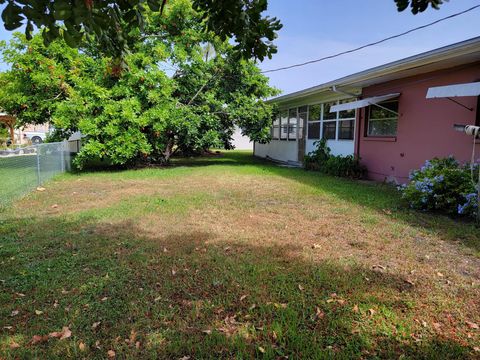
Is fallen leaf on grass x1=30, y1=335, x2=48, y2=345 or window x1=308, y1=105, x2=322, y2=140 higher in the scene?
window x1=308, y1=105, x2=322, y2=140

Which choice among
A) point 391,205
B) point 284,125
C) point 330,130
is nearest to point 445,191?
point 391,205

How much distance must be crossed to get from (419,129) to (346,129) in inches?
132

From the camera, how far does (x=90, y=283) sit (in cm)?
319

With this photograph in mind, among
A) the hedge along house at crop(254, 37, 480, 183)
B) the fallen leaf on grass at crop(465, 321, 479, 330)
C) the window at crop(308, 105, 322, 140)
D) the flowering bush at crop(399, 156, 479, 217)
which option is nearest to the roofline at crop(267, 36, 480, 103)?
the hedge along house at crop(254, 37, 480, 183)

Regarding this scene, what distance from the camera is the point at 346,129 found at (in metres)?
11.4

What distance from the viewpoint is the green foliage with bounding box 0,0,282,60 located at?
158 centimetres

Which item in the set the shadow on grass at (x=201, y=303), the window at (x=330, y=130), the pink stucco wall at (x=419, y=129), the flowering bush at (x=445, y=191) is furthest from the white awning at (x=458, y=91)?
the window at (x=330, y=130)

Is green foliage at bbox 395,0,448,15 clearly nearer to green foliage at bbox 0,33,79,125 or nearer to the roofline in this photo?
the roofline

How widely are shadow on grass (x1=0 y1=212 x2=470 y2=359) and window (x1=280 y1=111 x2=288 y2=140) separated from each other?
42.0 ft

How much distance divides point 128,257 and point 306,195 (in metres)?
4.51

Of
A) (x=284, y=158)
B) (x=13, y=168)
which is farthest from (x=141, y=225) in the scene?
(x=284, y=158)

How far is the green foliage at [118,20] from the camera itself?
1581 millimetres

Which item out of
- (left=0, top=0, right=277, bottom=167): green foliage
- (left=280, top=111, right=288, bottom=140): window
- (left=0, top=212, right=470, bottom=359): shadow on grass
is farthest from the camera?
(left=280, top=111, right=288, bottom=140): window

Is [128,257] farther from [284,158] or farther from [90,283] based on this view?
[284,158]
